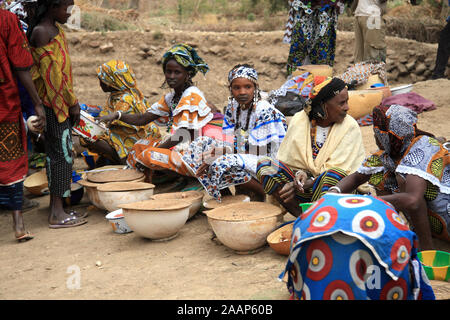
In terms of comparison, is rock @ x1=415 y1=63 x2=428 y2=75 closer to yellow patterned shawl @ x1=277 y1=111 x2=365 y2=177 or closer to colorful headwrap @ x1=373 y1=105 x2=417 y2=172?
yellow patterned shawl @ x1=277 y1=111 x2=365 y2=177

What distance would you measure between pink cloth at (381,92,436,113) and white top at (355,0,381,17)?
157cm

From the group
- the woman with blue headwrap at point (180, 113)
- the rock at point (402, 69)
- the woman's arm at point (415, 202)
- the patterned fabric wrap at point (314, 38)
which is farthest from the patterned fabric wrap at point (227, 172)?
the rock at point (402, 69)

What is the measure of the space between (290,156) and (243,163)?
1.39 feet

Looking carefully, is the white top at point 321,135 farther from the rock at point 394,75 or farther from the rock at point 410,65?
the rock at point 410,65

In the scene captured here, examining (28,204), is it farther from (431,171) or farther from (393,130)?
(431,171)

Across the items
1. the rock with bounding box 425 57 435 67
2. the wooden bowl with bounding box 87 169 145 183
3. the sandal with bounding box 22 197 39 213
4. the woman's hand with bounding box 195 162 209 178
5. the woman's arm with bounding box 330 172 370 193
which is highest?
the rock with bounding box 425 57 435 67

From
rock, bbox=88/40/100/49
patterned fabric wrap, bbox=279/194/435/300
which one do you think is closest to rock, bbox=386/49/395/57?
rock, bbox=88/40/100/49

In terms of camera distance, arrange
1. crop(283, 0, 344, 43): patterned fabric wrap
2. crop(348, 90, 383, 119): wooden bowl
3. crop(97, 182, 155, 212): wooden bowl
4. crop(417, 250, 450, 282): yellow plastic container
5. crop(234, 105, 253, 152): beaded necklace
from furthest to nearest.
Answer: crop(283, 0, 344, 43): patterned fabric wrap < crop(348, 90, 383, 119): wooden bowl < crop(97, 182, 155, 212): wooden bowl < crop(234, 105, 253, 152): beaded necklace < crop(417, 250, 450, 282): yellow plastic container

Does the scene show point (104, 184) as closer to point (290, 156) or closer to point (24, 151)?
point (24, 151)

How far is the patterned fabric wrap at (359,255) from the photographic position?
1.96m

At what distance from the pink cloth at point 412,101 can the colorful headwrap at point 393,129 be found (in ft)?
11.4

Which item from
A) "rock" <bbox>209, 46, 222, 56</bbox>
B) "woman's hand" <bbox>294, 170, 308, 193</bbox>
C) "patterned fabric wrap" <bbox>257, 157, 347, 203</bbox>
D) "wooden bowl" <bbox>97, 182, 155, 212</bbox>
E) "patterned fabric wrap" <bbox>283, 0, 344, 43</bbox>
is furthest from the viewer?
"rock" <bbox>209, 46, 222, 56</bbox>

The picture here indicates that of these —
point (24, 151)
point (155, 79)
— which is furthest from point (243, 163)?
point (155, 79)

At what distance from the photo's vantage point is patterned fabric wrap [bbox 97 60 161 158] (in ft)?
16.6
